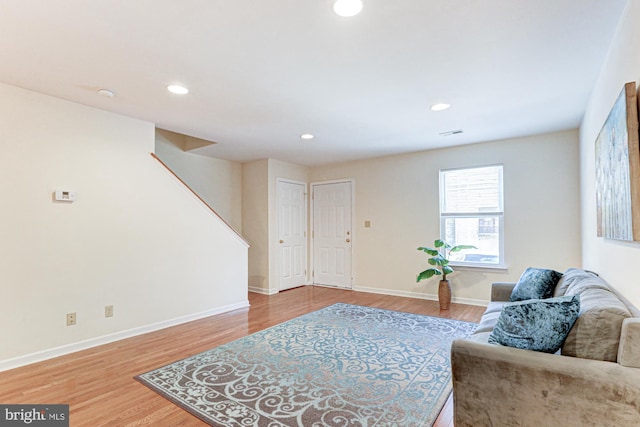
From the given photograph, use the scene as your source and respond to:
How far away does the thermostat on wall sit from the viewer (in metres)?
2.94

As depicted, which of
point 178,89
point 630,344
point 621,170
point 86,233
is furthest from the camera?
point 86,233

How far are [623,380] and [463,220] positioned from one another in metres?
3.68

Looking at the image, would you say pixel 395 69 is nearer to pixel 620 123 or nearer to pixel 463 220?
pixel 620 123

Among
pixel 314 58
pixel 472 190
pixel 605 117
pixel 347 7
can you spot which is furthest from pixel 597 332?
pixel 472 190

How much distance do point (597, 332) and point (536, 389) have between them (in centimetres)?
37

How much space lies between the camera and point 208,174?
5609 mm

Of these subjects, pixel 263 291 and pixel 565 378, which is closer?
Answer: pixel 565 378

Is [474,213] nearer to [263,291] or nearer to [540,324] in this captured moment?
[540,324]

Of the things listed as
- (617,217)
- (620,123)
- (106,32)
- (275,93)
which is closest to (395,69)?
(275,93)

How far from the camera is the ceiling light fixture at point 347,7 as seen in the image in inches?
66.0

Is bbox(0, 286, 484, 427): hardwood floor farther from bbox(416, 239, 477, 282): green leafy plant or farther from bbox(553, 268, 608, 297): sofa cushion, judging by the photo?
bbox(553, 268, 608, 297): sofa cushion

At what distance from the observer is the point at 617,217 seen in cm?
182

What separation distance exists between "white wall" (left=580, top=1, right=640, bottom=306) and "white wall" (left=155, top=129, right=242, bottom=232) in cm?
505

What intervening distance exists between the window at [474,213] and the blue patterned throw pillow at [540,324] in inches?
127
